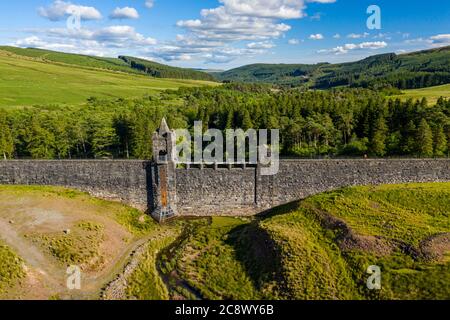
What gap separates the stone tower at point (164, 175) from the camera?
52.2 meters

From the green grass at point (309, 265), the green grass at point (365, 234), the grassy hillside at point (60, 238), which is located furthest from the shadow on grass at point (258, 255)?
the grassy hillside at point (60, 238)

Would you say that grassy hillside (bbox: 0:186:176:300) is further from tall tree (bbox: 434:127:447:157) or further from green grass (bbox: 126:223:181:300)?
tall tree (bbox: 434:127:447:157)

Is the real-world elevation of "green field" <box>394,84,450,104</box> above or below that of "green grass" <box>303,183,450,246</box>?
above

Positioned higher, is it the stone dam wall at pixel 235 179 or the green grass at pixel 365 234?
the stone dam wall at pixel 235 179

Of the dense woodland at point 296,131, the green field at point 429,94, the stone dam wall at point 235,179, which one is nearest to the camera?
the stone dam wall at point 235,179

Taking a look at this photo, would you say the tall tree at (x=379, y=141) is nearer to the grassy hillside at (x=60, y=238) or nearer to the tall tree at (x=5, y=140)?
the grassy hillside at (x=60, y=238)

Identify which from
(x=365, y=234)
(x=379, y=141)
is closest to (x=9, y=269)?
(x=365, y=234)

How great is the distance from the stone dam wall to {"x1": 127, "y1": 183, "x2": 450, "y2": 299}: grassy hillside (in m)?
2.37

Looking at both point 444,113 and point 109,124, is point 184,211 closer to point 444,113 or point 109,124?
point 109,124

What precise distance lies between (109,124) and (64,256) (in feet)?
164

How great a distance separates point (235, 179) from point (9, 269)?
29.0 metres

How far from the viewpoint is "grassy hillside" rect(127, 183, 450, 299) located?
3397 cm

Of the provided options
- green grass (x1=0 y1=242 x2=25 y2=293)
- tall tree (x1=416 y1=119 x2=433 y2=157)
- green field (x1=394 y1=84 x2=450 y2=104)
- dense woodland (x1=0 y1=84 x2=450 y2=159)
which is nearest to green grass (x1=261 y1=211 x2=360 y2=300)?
green grass (x1=0 y1=242 x2=25 y2=293)

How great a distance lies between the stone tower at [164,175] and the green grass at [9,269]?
1898cm
